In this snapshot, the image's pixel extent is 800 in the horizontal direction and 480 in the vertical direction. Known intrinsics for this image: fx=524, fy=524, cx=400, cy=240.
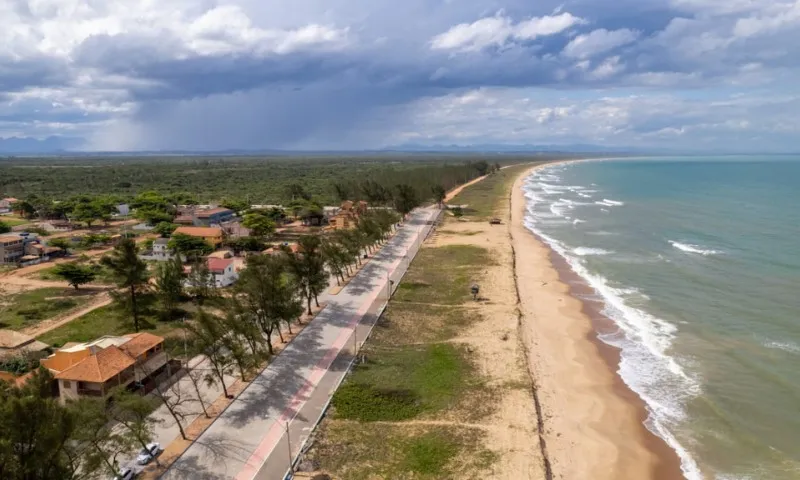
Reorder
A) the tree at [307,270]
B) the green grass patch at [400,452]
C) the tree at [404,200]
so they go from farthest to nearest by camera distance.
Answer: the tree at [404,200] → the tree at [307,270] → the green grass patch at [400,452]

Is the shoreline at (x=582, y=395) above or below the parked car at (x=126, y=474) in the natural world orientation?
below

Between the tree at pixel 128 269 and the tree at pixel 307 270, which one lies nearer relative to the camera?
the tree at pixel 128 269

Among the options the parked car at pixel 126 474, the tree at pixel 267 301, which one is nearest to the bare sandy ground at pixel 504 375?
the tree at pixel 267 301

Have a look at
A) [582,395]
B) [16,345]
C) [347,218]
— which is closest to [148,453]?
[16,345]

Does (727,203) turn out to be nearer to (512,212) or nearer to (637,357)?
(512,212)

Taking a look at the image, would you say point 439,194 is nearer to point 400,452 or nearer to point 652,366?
point 652,366

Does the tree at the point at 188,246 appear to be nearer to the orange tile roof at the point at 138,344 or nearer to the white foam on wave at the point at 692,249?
the orange tile roof at the point at 138,344
